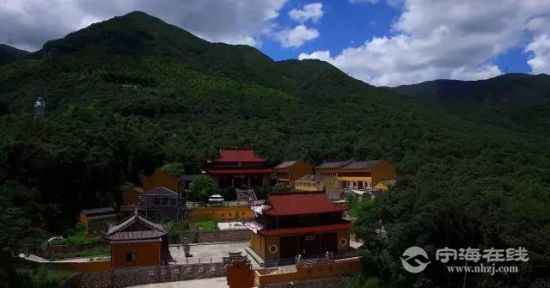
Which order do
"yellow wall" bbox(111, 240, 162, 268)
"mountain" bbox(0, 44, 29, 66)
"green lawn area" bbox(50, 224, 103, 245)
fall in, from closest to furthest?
1. "yellow wall" bbox(111, 240, 162, 268)
2. "green lawn area" bbox(50, 224, 103, 245)
3. "mountain" bbox(0, 44, 29, 66)

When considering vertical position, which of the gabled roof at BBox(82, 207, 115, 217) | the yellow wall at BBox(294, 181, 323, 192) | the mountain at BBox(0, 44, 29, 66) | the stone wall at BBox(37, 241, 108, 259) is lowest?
the stone wall at BBox(37, 241, 108, 259)

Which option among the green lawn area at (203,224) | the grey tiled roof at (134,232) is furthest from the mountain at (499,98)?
the grey tiled roof at (134,232)

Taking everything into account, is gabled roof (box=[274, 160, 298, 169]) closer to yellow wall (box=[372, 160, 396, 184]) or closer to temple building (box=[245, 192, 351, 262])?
→ yellow wall (box=[372, 160, 396, 184])

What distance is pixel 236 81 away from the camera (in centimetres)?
10981

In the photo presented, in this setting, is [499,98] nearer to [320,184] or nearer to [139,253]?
[320,184]

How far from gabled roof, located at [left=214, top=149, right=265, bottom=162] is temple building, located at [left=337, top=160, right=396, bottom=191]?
428 inches

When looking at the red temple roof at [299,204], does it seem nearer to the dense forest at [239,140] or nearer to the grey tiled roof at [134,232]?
the dense forest at [239,140]

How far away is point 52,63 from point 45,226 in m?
60.2

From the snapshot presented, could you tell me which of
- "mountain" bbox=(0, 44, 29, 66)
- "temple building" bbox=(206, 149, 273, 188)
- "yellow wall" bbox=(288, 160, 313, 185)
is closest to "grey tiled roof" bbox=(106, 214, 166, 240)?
"temple building" bbox=(206, 149, 273, 188)

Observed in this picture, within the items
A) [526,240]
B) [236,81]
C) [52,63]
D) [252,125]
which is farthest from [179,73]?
[526,240]

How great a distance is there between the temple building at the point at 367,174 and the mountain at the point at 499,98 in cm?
6115

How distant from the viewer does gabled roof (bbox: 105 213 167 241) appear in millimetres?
28406

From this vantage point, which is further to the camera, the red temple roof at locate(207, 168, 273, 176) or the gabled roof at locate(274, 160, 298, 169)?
the gabled roof at locate(274, 160, 298, 169)

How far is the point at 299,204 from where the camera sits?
31.0 metres
